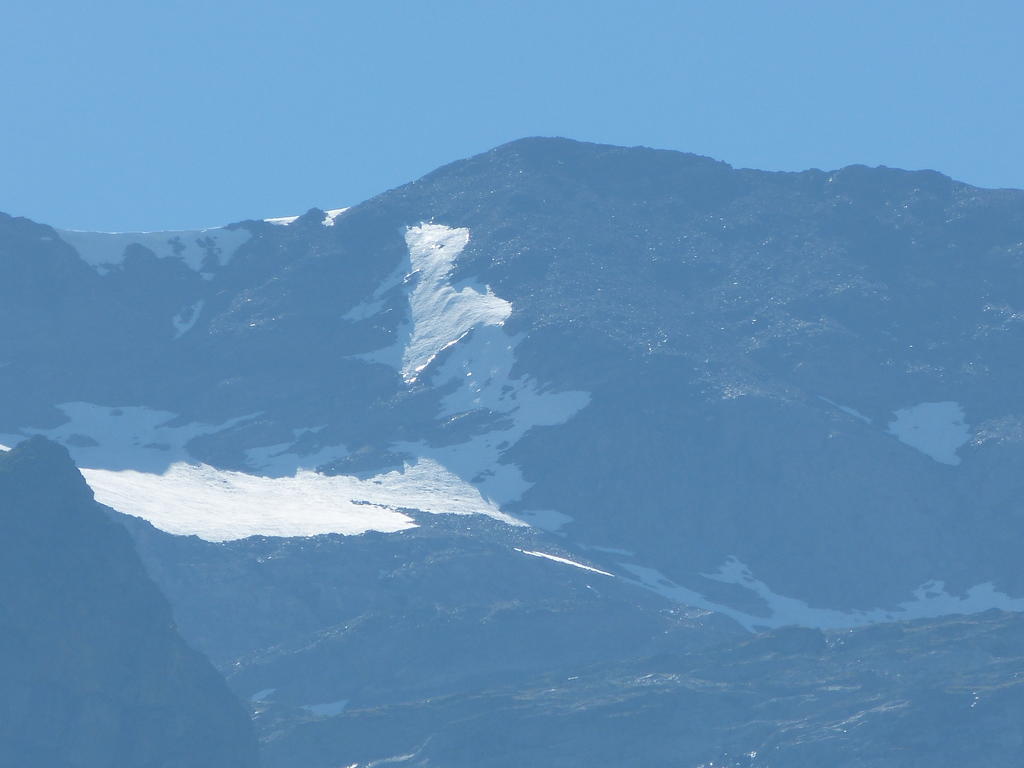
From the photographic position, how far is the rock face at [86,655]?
144 m

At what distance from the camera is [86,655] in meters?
147

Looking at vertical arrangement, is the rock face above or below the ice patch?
above

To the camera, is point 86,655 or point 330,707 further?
point 330,707

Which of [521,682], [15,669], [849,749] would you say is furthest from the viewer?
[521,682]

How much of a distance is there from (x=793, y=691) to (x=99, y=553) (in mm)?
50540

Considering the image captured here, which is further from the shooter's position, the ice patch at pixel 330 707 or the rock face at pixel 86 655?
the ice patch at pixel 330 707

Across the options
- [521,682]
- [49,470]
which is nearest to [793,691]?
[521,682]

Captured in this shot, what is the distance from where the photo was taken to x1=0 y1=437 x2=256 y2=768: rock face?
474 ft

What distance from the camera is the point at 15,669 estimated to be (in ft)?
475

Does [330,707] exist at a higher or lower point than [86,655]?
lower

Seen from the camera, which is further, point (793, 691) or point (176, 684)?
point (793, 691)

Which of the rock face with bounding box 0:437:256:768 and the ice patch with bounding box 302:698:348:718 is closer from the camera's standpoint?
the rock face with bounding box 0:437:256:768

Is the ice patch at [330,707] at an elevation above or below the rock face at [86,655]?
below

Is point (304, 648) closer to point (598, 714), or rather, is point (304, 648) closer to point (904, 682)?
point (598, 714)
